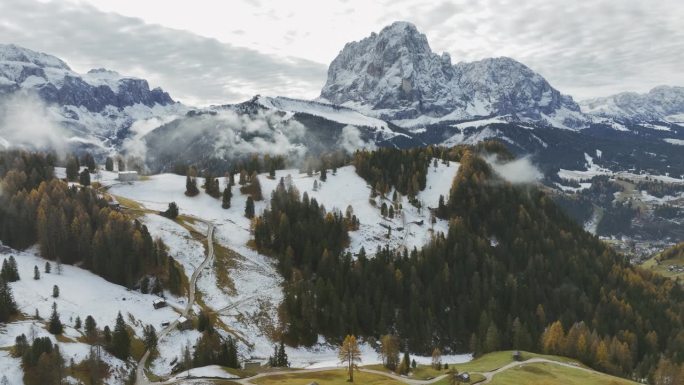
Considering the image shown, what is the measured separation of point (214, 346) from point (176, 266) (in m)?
44.7

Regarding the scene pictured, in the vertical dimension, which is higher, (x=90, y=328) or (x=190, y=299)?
(x=90, y=328)

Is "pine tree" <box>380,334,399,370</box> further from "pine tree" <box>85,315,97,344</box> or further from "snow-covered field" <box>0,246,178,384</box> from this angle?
"pine tree" <box>85,315,97,344</box>

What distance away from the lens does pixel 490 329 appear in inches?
5837

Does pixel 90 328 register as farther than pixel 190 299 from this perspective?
No

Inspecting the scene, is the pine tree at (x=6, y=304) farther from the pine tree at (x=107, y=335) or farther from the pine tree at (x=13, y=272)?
the pine tree at (x=107, y=335)

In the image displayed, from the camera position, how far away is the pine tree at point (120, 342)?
10788 centimetres

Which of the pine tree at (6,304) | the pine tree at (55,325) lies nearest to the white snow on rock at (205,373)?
the pine tree at (55,325)

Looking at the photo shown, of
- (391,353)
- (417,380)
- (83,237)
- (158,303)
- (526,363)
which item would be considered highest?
(83,237)

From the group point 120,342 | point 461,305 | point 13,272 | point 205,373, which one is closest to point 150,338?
point 120,342

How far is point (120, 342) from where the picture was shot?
357 feet

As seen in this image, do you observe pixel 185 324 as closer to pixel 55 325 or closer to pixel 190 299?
pixel 190 299

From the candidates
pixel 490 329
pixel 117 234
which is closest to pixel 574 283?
pixel 490 329

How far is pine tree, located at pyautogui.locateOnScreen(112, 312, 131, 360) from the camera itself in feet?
354

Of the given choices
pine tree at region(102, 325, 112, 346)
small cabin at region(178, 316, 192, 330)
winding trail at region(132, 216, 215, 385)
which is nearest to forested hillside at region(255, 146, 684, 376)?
winding trail at region(132, 216, 215, 385)
